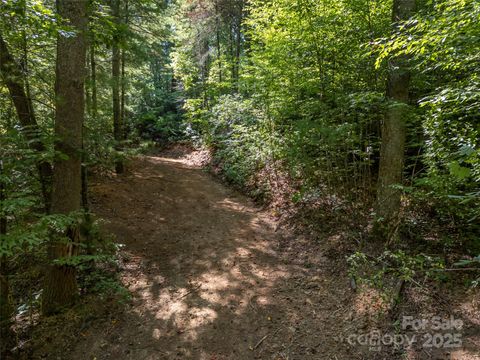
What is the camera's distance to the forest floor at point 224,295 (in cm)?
387

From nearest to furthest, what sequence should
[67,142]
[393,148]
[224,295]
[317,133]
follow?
[67,142]
[224,295]
[393,148]
[317,133]

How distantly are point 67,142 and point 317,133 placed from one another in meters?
4.52

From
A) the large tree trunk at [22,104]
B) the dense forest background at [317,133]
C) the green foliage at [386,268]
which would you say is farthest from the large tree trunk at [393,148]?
the large tree trunk at [22,104]

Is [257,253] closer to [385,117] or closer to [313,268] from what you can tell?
[313,268]

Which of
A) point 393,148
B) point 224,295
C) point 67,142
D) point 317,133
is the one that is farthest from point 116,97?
point 393,148

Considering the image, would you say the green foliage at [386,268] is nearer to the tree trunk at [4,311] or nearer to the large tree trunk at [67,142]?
A: the large tree trunk at [67,142]

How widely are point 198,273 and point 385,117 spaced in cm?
454

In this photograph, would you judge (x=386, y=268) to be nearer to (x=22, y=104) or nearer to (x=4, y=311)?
(x=4, y=311)

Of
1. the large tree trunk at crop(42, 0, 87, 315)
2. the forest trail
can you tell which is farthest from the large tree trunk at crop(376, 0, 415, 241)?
the large tree trunk at crop(42, 0, 87, 315)

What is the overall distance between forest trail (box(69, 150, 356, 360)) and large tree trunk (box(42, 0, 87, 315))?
2.75 feet

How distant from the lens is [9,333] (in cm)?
383

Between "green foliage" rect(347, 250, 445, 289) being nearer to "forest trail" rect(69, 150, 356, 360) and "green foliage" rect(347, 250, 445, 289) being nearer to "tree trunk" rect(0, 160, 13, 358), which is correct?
"forest trail" rect(69, 150, 356, 360)

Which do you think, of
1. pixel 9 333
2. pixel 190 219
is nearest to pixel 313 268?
pixel 190 219

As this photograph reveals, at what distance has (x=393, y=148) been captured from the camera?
5.11 meters
